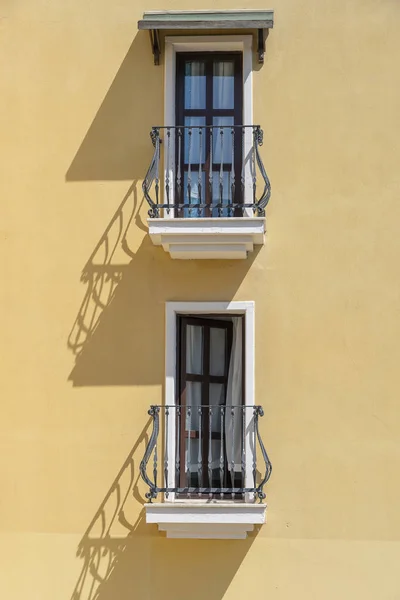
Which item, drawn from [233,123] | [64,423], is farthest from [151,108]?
[64,423]

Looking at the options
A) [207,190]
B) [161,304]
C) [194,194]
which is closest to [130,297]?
[161,304]

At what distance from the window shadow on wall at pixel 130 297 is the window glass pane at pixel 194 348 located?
0.37 m

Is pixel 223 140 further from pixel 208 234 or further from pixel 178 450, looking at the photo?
pixel 178 450

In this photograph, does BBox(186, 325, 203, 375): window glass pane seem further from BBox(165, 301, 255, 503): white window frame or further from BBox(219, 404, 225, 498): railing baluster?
BBox(219, 404, 225, 498): railing baluster

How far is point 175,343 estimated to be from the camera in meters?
9.63

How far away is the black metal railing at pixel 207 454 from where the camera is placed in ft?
30.2

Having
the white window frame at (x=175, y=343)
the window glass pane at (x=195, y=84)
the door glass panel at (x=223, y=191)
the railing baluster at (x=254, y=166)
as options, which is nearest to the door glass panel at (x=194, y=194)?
→ the door glass panel at (x=223, y=191)

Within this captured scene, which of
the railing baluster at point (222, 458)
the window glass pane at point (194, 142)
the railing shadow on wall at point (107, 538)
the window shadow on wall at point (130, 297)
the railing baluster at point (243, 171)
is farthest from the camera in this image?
the window glass pane at point (194, 142)

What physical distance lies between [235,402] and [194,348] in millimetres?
724

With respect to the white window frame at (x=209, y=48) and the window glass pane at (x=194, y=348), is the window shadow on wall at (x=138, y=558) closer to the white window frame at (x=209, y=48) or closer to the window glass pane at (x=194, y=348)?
the window glass pane at (x=194, y=348)

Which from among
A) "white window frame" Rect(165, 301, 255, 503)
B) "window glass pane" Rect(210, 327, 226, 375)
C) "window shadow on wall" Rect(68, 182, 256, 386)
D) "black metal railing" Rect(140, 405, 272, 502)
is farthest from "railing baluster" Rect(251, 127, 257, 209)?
"black metal railing" Rect(140, 405, 272, 502)

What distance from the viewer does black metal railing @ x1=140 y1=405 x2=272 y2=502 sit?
30.2 ft

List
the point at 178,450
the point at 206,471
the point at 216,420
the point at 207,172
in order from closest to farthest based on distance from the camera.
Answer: the point at 178,450 → the point at 206,471 → the point at 216,420 → the point at 207,172

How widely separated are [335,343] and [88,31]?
14.0ft
